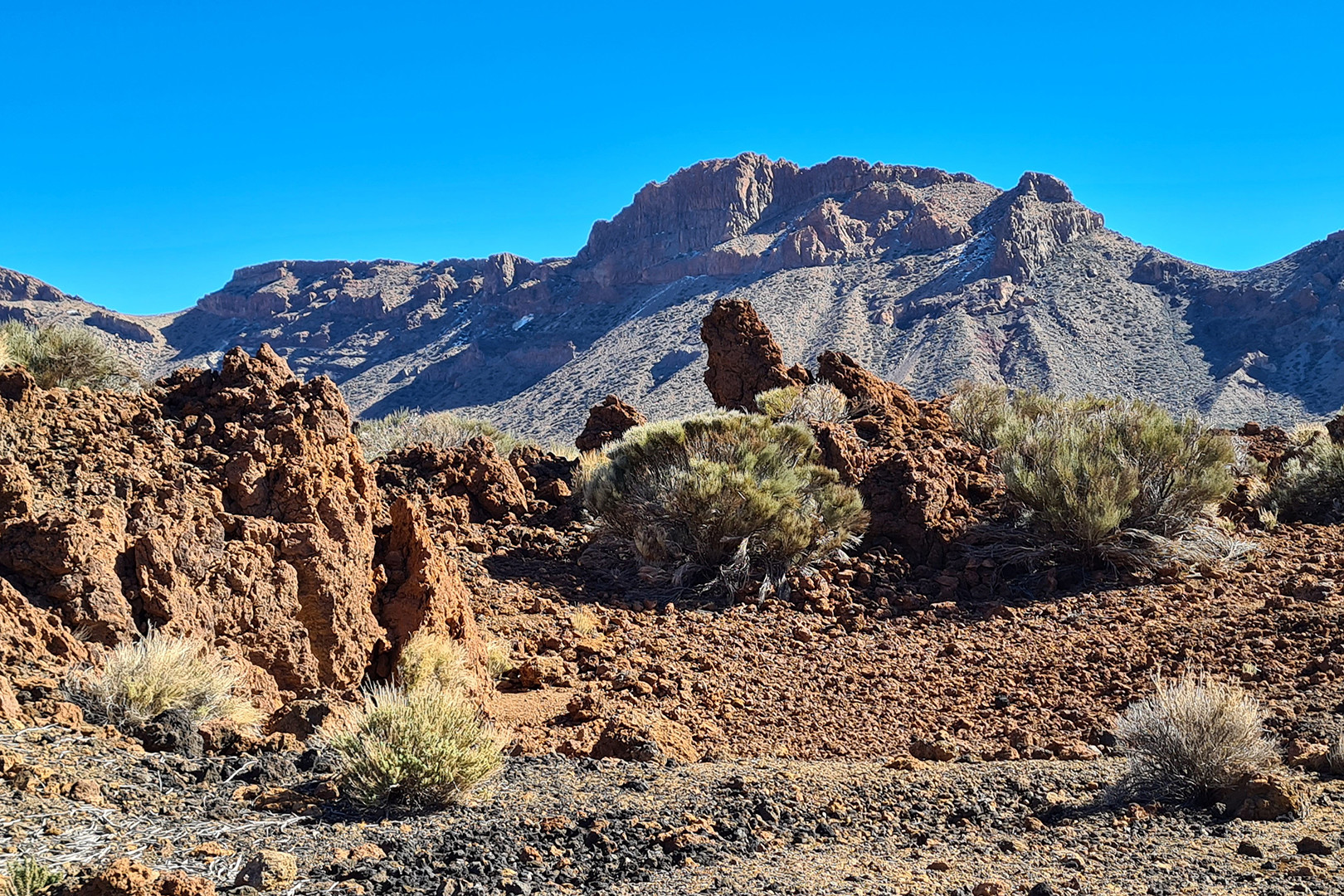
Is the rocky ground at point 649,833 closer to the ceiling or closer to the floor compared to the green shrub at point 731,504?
closer to the floor

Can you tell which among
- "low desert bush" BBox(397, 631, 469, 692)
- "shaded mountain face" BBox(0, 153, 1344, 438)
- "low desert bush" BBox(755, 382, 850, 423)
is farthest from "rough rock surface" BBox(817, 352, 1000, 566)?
"shaded mountain face" BBox(0, 153, 1344, 438)

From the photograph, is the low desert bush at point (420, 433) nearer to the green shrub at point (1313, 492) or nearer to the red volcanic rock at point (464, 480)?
the red volcanic rock at point (464, 480)

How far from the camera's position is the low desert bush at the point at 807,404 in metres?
11.9

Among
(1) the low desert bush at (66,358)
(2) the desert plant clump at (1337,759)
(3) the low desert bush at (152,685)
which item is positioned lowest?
(2) the desert plant clump at (1337,759)

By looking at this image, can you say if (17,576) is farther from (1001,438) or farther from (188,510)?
(1001,438)

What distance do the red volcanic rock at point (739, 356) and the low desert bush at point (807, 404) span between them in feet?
3.26

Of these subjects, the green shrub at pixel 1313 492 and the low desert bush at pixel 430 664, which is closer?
the low desert bush at pixel 430 664

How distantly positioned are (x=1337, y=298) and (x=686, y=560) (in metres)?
54.9

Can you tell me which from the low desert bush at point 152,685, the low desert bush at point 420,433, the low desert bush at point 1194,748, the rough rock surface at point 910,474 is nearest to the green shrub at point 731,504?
the rough rock surface at point 910,474

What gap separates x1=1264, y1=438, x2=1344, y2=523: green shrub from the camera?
10523 mm

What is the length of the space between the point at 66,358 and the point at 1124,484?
1005 centimetres

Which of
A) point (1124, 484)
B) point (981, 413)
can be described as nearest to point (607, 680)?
point (1124, 484)

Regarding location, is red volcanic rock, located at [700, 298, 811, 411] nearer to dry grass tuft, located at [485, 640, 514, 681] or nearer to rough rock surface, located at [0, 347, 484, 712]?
dry grass tuft, located at [485, 640, 514, 681]

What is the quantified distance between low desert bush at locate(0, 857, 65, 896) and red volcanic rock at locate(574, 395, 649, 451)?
9883 mm
